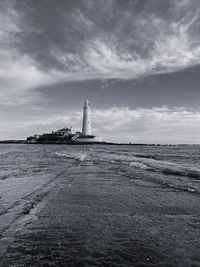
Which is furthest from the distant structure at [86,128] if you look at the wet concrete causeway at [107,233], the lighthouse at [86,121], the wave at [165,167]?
the wet concrete causeway at [107,233]

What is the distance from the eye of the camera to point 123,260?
10.4 feet

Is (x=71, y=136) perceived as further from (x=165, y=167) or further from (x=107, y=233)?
(x=107, y=233)

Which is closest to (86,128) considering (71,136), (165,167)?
(71,136)

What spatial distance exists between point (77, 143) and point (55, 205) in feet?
374

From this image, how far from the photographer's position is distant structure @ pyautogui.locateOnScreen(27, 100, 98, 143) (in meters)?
113

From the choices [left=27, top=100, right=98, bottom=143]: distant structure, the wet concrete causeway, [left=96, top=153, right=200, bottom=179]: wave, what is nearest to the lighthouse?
[left=27, top=100, right=98, bottom=143]: distant structure

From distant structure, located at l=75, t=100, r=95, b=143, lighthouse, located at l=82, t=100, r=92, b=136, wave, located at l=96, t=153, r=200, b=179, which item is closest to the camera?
wave, located at l=96, t=153, r=200, b=179

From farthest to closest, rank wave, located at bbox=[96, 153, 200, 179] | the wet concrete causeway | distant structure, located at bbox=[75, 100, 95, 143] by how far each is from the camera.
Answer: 1. distant structure, located at bbox=[75, 100, 95, 143]
2. wave, located at bbox=[96, 153, 200, 179]
3. the wet concrete causeway

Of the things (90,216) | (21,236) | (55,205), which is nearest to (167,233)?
(90,216)

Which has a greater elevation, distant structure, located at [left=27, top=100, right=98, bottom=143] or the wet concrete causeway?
distant structure, located at [left=27, top=100, right=98, bottom=143]

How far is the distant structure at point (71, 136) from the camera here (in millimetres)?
112750

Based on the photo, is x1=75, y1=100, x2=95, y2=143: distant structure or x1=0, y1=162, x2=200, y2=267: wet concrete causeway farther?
x1=75, y1=100, x2=95, y2=143: distant structure

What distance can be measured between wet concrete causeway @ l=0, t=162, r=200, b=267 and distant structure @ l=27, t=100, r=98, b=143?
345 ft

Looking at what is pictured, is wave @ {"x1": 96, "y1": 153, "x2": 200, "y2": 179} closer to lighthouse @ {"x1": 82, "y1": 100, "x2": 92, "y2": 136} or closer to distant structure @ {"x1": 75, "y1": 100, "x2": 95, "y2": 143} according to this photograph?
lighthouse @ {"x1": 82, "y1": 100, "x2": 92, "y2": 136}
